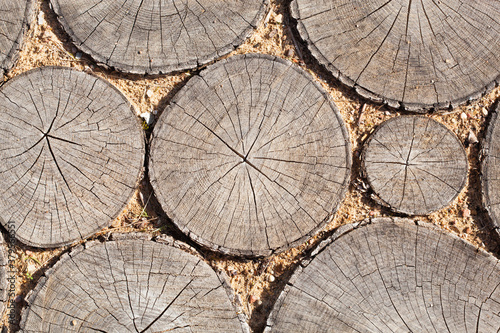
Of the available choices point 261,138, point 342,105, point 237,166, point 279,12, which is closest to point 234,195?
point 237,166

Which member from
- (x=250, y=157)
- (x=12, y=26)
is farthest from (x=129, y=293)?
(x=12, y=26)

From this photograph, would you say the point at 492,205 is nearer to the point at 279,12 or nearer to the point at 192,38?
the point at 279,12

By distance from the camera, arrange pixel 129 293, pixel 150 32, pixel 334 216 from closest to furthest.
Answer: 1. pixel 129 293
2. pixel 150 32
3. pixel 334 216

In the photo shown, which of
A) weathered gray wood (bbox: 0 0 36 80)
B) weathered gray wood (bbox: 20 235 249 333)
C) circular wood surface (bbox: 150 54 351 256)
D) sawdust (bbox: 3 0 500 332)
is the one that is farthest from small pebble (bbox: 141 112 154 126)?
weathered gray wood (bbox: 0 0 36 80)

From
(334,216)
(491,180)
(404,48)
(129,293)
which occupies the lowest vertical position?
(129,293)

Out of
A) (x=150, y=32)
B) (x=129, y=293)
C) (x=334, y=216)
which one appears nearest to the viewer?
(x=129, y=293)

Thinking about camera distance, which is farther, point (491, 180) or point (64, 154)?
point (491, 180)

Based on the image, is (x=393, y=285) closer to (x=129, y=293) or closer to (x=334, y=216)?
(x=334, y=216)
